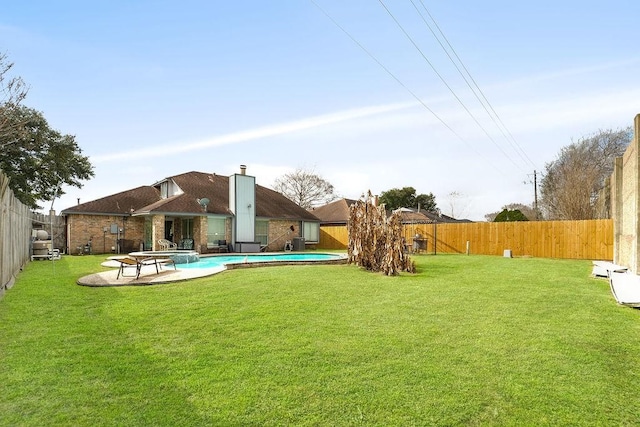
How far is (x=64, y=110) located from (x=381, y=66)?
1245cm

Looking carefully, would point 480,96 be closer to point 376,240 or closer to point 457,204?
point 376,240

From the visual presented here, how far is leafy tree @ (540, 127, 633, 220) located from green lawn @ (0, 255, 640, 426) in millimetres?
16789

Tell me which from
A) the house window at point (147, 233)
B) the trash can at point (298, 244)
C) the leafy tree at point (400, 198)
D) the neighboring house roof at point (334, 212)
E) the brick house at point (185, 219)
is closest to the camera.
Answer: the brick house at point (185, 219)

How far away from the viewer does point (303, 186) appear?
44.5 metres

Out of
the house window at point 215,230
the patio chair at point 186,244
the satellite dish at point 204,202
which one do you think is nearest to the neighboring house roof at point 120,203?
the patio chair at point 186,244

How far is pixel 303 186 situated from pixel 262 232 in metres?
20.4

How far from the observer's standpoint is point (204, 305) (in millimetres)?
6672

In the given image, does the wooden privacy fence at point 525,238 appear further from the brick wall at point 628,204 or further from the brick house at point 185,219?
the brick house at point 185,219

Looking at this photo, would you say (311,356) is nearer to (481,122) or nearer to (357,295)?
(357,295)

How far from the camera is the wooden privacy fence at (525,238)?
17.3 metres

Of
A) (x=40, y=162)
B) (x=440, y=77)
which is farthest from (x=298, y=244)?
(x=40, y=162)

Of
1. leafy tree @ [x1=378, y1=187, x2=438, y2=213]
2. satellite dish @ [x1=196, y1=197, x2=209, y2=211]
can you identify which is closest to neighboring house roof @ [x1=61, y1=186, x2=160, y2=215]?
satellite dish @ [x1=196, y1=197, x2=209, y2=211]

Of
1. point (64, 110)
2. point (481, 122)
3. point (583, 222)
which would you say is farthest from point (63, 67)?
point (583, 222)

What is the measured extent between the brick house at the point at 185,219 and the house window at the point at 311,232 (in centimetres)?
132
